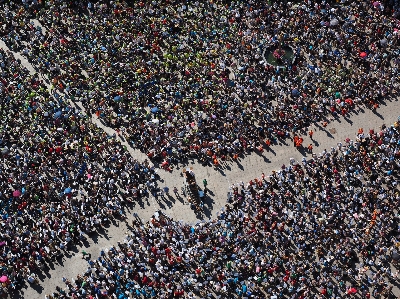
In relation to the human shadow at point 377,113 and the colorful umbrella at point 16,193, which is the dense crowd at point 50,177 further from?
the human shadow at point 377,113

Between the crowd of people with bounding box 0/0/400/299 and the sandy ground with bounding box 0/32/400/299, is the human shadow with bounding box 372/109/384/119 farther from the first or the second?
the crowd of people with bounding box 0/0/400/299

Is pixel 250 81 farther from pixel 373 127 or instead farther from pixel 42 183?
pixel 42 183

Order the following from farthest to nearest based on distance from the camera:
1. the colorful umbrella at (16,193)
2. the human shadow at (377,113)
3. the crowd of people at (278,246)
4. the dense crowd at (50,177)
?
the human shadow at (377,113) < the colorful umbrella at (16,193) < the dense crowd at (50,177) < the crowd of people at (278,246)

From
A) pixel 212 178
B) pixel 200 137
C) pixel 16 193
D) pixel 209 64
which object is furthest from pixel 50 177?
pixel 209 64

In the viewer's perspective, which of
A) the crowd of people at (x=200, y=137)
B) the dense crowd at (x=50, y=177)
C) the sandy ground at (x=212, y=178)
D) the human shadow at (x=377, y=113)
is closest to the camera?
the crowd of people at (x=200, y=137)

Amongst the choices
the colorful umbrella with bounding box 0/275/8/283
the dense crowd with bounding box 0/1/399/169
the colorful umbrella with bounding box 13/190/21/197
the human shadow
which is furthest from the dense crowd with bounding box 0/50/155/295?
the human shadow

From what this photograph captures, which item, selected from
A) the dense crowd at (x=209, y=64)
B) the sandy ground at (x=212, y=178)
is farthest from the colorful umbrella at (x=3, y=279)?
the dense crowd at (x=209, y=64)

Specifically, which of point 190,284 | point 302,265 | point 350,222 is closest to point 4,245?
point 190,284
